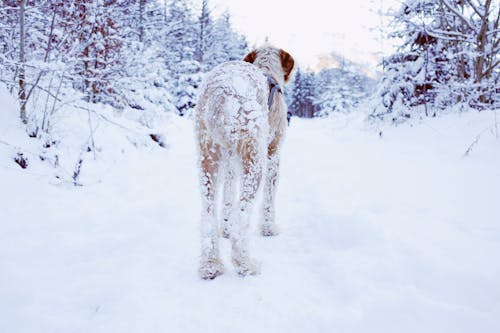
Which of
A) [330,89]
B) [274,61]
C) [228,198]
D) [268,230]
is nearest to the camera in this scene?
[228,198]

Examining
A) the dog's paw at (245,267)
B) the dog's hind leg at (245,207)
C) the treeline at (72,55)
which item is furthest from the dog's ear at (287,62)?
the treeline at (72,55)

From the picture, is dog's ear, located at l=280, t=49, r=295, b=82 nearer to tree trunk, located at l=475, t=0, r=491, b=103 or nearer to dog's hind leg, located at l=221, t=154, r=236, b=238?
dog's hind leg, located at l=221, t=154, r=236, b=238

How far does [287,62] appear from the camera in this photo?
351cm

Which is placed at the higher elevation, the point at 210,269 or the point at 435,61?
the point at 435,61

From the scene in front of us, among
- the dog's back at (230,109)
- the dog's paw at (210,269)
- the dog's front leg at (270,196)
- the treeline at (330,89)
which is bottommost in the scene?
the dog's paw at (210,269)

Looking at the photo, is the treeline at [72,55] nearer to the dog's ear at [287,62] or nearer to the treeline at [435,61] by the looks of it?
the dog's ear at [287,62]

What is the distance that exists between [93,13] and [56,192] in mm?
4984

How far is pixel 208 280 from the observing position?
206 centimetres

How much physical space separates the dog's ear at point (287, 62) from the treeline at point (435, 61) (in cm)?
612

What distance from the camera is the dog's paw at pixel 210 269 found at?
6.80 feet

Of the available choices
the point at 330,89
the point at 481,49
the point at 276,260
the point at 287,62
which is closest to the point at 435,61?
the point at 481,49

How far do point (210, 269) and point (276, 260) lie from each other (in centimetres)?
60

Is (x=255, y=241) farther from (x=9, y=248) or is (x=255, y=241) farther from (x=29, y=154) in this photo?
(x=29, y=154)

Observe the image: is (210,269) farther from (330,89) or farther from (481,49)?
(330,89)
